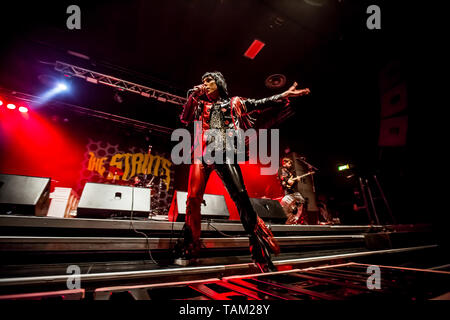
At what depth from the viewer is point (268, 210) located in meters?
3.71

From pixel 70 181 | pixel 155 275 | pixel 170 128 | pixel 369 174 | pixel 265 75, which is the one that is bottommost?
pixel 155 275

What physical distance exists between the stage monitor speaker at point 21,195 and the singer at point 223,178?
1693 millimetres

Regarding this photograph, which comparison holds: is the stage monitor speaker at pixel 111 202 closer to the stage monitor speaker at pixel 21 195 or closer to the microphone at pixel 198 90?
the stage monitor speaker at pixel 21 195

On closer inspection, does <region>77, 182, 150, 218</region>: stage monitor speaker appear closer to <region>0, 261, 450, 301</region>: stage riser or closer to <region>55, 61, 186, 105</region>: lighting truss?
<region>0, 261, 450, 301</region>: stage riser

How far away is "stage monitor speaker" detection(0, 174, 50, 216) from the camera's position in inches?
81.4

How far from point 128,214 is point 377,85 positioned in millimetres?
6795

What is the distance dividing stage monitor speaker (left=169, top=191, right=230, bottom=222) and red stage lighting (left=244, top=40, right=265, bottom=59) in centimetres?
400

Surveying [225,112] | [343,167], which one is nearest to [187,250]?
[225,112]

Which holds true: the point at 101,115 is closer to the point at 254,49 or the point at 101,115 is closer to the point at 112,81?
the point at 112,81

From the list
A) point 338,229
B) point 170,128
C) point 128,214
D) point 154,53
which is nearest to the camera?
point 128,214

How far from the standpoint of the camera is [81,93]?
6961mm

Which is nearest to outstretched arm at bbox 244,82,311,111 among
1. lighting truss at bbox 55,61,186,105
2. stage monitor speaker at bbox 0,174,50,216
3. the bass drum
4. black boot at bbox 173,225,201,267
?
black boot at bbox 173,225,201,267

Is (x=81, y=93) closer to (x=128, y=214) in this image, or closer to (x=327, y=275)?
(x=128, y=214)
